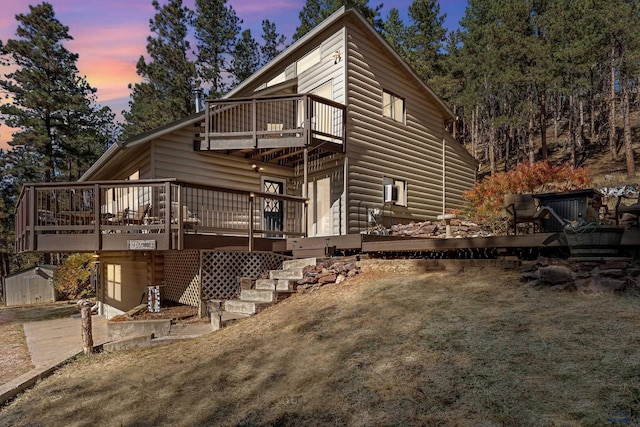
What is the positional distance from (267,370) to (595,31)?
2557cm

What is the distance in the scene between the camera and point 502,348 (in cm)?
404

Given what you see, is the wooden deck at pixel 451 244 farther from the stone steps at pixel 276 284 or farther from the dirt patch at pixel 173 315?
the dirt patch at pixel 173 315

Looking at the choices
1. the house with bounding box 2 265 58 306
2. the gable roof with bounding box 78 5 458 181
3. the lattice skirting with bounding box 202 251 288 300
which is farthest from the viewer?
the house with bounding box 2 265 58 306

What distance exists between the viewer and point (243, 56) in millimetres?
31875

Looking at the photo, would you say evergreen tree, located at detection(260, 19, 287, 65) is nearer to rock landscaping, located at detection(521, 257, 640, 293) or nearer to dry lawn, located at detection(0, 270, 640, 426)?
dry lawn, located at detection(0, 270, 640, 426)

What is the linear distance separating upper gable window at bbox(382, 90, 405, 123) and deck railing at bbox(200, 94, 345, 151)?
2.64 meters

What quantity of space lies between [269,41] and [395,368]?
3389 centimetres

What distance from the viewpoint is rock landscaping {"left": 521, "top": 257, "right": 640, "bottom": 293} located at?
5137 mm

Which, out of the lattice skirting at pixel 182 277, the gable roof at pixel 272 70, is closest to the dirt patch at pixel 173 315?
the lattice skirting at pixel 182 277

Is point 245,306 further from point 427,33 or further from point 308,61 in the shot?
point 427,33

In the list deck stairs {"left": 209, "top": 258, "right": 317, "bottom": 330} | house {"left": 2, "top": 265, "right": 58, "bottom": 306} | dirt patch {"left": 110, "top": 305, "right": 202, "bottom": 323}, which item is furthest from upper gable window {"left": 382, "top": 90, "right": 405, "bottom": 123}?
house {"left": 2, "top": 265, "right": 58, "bottom": 306}

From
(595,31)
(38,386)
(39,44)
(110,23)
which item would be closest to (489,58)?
(595,31)

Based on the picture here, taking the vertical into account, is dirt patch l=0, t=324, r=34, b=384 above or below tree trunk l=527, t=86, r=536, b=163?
below

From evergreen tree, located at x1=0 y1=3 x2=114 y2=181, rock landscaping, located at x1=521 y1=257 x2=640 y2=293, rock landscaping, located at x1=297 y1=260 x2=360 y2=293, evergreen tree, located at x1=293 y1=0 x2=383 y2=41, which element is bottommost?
rock landscaping, located at x1=297 y1=260 x2=360 y2=293
